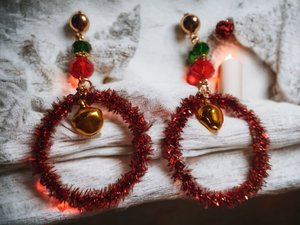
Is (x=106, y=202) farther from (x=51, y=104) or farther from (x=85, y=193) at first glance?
(x=51, y=104)

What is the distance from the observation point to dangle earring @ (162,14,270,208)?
2.43 feet

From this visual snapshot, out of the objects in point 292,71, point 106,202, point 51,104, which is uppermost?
point 292,71

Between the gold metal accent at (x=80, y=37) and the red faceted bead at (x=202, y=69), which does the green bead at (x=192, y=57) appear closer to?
the red faceted bead at (x=202, y=69)

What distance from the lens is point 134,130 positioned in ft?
2.40

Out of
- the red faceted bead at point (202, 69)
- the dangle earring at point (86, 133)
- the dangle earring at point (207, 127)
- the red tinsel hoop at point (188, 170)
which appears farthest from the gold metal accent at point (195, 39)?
the dangle earring at point (86, 133)

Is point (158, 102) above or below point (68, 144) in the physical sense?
above

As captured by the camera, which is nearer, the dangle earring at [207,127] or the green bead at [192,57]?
the dangle earring at [207,127]

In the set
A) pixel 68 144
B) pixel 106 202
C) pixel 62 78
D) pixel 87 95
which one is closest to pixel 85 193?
pixel 106 202

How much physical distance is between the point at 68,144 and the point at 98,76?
0.32m

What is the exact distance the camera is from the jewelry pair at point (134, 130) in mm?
691

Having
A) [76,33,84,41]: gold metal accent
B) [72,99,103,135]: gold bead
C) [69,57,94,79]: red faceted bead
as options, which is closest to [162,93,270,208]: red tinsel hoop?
[72,99,103,135]: gold bead

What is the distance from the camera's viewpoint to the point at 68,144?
0.74 m

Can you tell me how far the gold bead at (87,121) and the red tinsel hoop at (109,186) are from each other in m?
0.05

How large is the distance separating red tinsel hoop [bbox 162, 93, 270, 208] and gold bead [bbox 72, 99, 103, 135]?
0.27 meters
